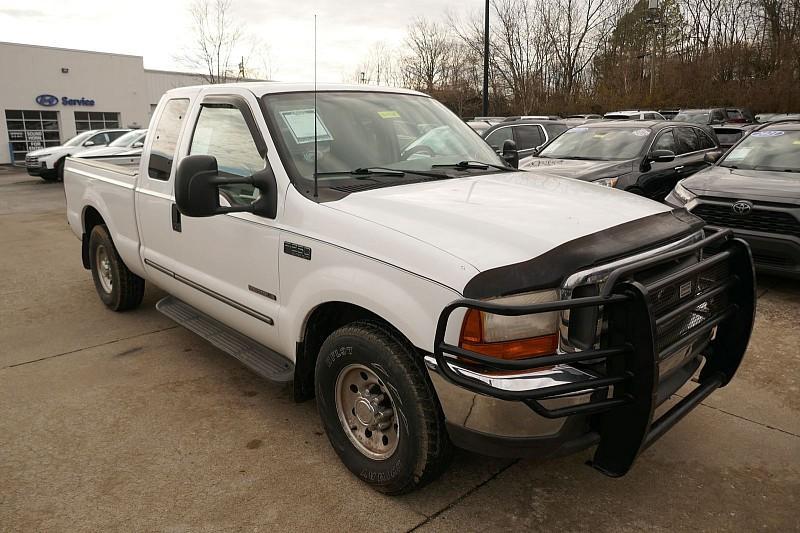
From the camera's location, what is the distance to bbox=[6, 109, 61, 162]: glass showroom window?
1246 inches

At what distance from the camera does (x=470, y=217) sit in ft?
8.89

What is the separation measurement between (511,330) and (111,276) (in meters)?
4.49

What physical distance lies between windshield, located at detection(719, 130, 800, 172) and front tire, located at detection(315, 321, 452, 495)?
593 centimetres

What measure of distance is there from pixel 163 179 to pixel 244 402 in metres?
1.65

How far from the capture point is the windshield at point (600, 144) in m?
8.61

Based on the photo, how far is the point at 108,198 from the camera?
5219 millimetres

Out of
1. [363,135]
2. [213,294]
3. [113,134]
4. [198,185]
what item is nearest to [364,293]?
[198,185]

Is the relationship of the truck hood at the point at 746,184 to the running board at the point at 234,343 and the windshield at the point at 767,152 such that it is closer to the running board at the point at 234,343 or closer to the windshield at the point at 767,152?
the windshield at the point at 767,152

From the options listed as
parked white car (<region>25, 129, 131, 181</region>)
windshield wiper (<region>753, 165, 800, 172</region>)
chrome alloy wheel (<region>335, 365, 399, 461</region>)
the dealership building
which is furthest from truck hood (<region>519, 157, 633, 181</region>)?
the dealership building

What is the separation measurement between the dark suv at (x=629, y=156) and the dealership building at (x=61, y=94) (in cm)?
2944

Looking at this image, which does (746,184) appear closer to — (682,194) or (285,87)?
(682,194)

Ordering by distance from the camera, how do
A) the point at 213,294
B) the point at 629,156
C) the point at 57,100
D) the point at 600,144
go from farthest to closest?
the point at 57,100 < the point at 600,144 < the point at 629,156 < the point at 213,294

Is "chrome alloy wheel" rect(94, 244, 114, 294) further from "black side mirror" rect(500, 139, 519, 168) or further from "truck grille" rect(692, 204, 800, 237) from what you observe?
"truck grille" rect(692, 204, 800, 237)

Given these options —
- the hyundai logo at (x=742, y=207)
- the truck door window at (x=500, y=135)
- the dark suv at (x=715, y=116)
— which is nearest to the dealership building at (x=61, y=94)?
the truck door window at (x=500, y=135)
